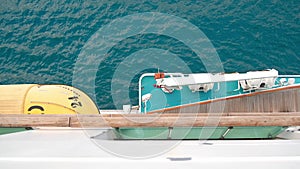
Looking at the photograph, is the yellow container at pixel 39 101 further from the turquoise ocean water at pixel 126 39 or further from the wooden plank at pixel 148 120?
the turquoise ocean water at pixel 126 39

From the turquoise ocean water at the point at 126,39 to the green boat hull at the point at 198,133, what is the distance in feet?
26.8

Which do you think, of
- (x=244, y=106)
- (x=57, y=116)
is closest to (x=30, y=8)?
(x=244, y=106)

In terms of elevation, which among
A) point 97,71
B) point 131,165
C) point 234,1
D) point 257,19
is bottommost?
point 131,165

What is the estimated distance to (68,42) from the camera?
1570 cm

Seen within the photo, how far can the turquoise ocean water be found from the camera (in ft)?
45.9

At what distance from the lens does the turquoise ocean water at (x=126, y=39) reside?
1398cm

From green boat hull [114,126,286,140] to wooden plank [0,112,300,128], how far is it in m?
0.51

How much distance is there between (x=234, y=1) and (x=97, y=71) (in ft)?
31.9

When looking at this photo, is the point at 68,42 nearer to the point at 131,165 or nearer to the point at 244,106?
the point at 244,106

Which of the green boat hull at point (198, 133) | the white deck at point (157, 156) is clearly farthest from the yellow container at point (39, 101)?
the white deck at point (157, 156)

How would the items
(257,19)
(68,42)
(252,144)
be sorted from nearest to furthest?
(252,144), (68,42), (257,19)

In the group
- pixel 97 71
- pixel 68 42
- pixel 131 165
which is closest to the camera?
pixel 131 165

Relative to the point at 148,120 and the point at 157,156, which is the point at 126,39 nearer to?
the point at 148,120

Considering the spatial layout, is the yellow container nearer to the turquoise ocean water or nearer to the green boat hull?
the green boat hull
